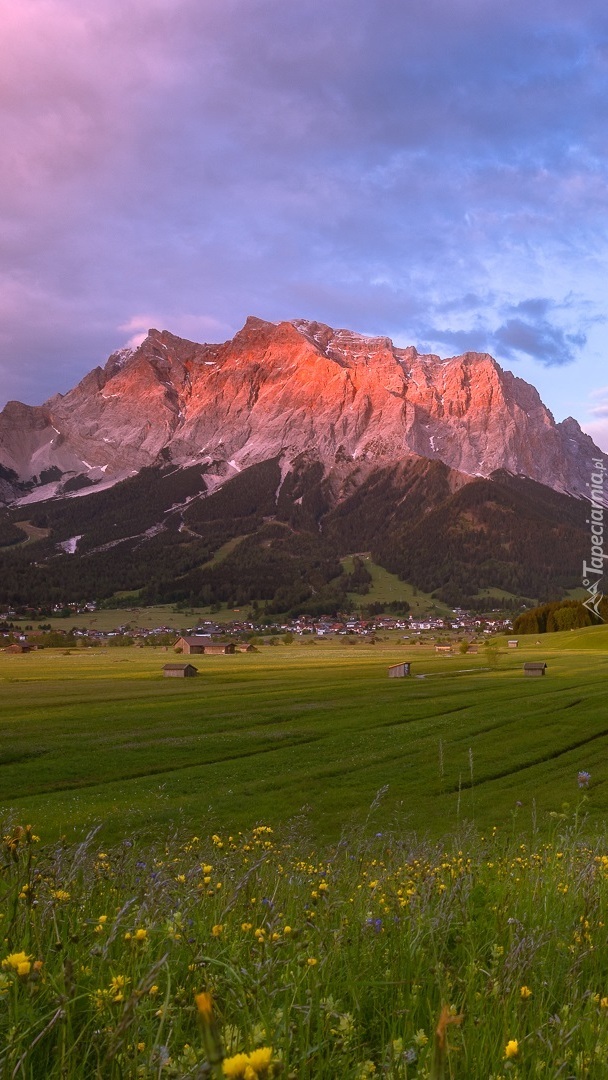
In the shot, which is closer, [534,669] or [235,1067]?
[235,1067]

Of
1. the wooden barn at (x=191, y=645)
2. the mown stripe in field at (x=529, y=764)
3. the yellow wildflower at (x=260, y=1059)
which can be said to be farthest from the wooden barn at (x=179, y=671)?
the yellow wildflower at (x=260, y=1059)

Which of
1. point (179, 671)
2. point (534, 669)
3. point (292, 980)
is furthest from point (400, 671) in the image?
point (292, 980)

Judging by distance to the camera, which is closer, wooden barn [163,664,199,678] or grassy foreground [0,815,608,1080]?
grassy foreground [0,815,608,1080]

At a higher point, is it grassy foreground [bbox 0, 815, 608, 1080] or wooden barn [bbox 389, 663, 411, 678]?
grassy foreground [bbox 0, 815, 608, 1080]

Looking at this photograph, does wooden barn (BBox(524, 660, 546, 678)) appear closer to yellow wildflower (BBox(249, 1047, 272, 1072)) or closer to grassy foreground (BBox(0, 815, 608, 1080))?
grassy foreground (BBox(0, 815, 608, 1080))

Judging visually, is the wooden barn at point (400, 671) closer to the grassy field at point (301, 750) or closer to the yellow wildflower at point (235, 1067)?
the grassy field at point (301, 750)

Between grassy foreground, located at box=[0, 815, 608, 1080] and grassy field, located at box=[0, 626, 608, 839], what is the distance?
8.23 m

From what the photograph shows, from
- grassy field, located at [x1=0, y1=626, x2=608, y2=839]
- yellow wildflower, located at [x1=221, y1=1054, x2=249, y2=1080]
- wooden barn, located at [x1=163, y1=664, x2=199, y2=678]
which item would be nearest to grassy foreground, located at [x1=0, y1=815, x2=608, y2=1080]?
yellow wildflower, located at [x1=221, y1=1054, x2=249, y2=1080]

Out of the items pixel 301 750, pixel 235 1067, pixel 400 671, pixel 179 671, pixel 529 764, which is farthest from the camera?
pixel 179 671

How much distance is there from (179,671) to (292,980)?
299ft

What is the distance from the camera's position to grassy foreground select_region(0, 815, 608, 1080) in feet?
9.82

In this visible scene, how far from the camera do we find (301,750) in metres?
45.8

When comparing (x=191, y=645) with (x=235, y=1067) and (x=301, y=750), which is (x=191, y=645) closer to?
(x=301, y=750)

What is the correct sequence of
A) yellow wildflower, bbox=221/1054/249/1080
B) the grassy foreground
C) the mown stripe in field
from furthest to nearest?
the mown stripe in field → the grassy foreground → yellow wildflower, bbox=221/1054/249/1080
